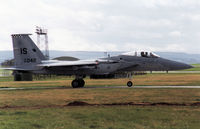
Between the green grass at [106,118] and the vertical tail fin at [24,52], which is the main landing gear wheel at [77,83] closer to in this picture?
the vertical tail fin at [24,52]

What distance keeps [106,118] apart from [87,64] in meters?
14.7

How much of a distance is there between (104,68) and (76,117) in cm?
1457

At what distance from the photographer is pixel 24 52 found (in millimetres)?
26469

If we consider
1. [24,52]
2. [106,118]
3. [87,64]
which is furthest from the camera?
[24,52]

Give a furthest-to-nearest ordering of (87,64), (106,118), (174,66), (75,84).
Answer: (75,84) → (87,64) → (174,66) → (106,118)

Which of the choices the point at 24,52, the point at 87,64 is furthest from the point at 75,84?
the point at 24,52

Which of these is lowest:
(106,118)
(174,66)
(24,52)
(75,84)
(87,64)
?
(106,118)

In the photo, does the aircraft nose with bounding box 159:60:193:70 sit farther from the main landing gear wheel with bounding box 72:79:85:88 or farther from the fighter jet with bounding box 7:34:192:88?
the main landing gear wheel with bounding box 72:79:85:88

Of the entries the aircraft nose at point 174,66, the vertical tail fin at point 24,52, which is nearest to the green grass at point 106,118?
the aircraft nose at point 174,66

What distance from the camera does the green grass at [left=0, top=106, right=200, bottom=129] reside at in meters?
8.91

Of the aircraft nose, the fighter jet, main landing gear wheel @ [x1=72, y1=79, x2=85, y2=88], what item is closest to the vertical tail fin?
the fighter jet

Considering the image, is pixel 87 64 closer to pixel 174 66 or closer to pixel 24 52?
pixel 24 52

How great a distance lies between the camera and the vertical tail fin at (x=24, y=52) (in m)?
26.3

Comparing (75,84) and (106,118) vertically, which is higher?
(75,84)
